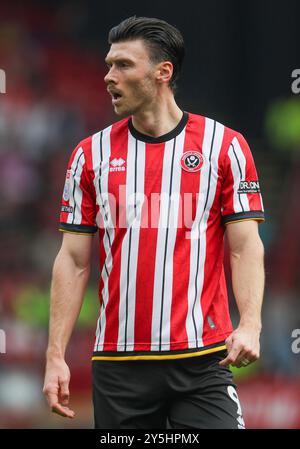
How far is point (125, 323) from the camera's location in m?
4.08

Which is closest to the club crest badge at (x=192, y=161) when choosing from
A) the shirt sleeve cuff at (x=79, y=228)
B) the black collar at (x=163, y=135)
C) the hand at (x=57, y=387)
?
the black collar at (x=163, y=135)

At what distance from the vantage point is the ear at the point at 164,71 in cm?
420

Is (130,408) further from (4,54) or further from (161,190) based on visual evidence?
(4,54)

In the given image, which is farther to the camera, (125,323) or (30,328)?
(30,328)

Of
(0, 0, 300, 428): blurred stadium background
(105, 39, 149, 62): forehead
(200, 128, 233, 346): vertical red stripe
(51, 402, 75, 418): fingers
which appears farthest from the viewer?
(0, 0, 300, 428): blurred stadium background

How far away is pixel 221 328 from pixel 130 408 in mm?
460

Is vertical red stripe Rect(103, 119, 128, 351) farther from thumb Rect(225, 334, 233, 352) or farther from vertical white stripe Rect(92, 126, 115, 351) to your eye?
thumb Rect(225, 334, 233, 352)

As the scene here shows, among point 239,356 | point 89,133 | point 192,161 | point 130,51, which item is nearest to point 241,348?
point 239,356

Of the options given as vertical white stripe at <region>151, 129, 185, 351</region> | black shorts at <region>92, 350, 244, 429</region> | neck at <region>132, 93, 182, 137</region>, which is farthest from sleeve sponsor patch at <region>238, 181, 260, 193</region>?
black shorts at <region>92, 350, 244, 429</region>

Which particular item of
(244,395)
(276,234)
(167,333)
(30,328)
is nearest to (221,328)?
(167,333)

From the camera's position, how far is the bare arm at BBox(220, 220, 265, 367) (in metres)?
3.76

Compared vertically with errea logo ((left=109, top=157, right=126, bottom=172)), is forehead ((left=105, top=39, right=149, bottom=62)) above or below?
above

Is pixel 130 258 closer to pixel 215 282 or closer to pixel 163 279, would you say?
pixel 163 279

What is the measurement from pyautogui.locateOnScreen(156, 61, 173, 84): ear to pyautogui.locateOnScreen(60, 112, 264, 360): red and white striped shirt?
0.20m
